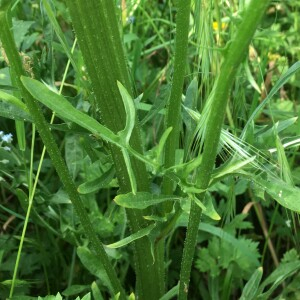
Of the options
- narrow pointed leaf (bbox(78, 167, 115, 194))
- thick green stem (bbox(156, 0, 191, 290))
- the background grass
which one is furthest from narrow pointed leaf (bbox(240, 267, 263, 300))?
narrow pointed leaf (bbox(78, 167, 115, 194))

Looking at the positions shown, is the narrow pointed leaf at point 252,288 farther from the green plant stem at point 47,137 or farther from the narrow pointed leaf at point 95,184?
the narrow pointed leaf at point 95,184

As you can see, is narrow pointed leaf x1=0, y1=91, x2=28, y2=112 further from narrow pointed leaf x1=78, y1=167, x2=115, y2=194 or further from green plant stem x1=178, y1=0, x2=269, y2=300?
green plant stem x1=178, y1=0, x2=269, y2=300

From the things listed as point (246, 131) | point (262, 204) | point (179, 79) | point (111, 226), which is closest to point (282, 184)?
point (246, 131)

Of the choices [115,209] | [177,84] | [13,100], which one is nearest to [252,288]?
[115,209]

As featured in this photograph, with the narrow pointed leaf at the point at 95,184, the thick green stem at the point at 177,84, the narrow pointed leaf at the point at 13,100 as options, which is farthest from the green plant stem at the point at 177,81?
the narrow pointed leaf at the point at 13,100

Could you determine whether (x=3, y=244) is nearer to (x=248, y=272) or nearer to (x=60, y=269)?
(x=60, y=269)
